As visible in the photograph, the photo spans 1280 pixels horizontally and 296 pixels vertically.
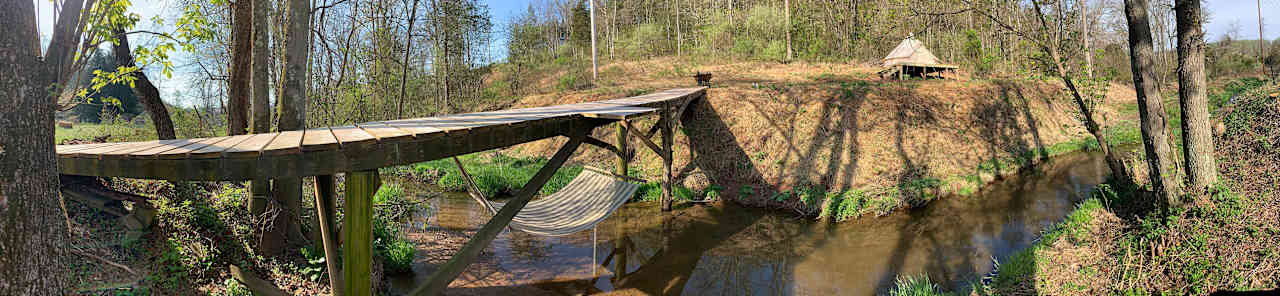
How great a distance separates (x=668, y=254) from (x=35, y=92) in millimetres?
4894

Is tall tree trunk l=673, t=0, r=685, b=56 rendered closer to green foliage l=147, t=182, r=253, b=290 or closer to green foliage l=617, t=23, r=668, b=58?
green foliage l=617, t=23, r=668, b=58

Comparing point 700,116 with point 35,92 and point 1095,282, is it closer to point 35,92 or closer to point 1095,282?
point 1095,282

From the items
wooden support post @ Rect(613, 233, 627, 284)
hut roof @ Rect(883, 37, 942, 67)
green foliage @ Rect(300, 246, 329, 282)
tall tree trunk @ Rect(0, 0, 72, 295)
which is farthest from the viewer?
hut roof @ Rect(883, 37, 942, 67)

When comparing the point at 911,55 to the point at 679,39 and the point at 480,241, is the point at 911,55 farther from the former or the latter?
the point at 679,39

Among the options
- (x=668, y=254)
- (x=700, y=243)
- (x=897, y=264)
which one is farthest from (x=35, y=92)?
(x=897, y=264)

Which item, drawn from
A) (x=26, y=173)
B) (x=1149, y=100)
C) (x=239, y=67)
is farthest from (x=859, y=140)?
(x=26, y=173)

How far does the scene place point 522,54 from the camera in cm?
2575

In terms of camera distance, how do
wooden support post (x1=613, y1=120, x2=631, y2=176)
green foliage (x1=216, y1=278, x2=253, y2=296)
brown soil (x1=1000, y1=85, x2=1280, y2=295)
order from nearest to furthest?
green foliage (x1=216, y1=278, x2=253, y2=296)
brown soil (x1=1000, y1=85, x2=1280, y2=295)
wooden support post (x1=613, y1=120, x2=631, y2=176)

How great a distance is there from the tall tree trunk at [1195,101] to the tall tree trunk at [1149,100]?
13cm

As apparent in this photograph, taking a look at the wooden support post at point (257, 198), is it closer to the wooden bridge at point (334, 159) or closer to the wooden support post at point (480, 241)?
the wooden bridge at point (334, 159)

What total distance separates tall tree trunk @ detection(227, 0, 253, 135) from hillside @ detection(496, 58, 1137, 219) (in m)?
6.07

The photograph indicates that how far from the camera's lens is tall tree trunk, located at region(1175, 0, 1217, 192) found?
171 inches

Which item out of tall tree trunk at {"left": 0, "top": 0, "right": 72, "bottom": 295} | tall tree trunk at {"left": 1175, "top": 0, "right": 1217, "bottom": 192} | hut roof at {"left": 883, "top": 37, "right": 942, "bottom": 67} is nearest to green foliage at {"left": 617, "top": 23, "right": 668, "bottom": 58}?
hut roof at {"left": 883, "top": 37, "right": 942, "bottom": 67}

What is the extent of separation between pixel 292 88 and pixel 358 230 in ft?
5.62
